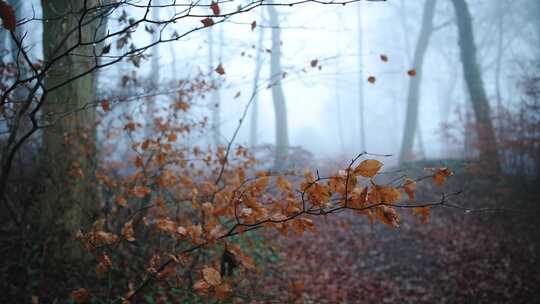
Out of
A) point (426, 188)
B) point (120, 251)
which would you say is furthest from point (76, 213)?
point (426, 188)

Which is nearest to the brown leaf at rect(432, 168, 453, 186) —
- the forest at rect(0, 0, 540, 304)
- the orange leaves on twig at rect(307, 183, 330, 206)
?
the forest at rect(0, 0, 540, 304)

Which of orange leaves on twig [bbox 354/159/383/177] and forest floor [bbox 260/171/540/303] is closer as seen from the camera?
orange leaves on twig [bbox 354/159/383/177]

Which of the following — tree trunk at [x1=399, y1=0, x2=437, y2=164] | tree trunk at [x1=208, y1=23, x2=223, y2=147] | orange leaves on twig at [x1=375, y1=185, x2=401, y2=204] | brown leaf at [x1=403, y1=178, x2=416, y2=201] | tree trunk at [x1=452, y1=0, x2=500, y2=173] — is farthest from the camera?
tree trunk at [x1=399, y1=0, x2=437, y2=164]

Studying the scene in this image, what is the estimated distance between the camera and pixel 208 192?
111 inches

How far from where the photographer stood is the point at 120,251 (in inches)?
120

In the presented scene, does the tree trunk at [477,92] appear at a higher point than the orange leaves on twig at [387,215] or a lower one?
higher

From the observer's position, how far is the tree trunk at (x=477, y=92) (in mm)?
6773

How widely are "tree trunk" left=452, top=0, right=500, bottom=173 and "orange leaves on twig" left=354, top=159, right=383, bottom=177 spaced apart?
7.07 metres

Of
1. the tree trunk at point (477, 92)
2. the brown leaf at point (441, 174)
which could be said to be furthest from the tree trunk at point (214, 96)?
the tree trunk at point (477, 92)

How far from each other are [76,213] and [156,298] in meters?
1.30

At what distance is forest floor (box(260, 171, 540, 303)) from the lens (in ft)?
12.6

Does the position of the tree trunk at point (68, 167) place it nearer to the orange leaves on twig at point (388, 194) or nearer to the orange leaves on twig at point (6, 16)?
the orange leaves on twig at point (6, 16)

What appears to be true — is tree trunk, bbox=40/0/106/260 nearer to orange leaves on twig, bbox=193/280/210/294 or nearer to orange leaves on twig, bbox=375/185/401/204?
orange leaves on twig, bbox=193/280/210/294

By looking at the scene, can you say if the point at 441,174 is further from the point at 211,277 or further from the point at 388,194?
the point at 211,277
